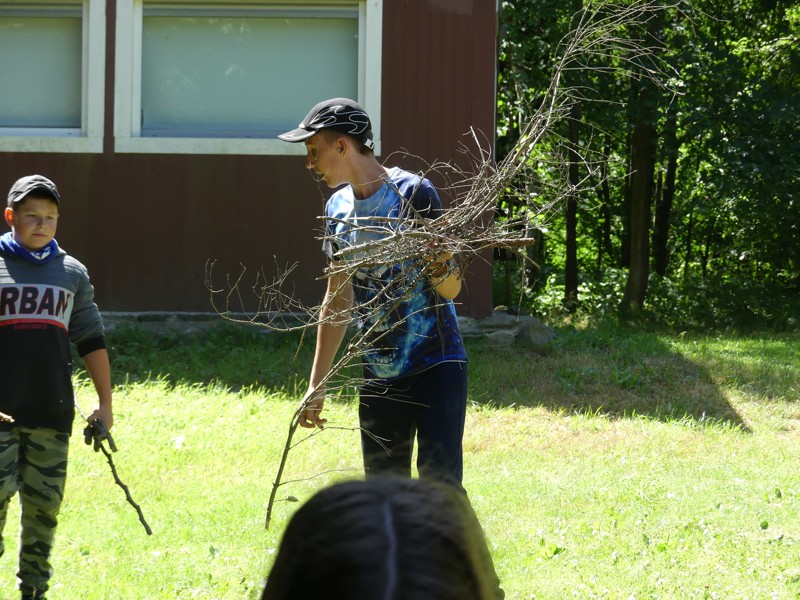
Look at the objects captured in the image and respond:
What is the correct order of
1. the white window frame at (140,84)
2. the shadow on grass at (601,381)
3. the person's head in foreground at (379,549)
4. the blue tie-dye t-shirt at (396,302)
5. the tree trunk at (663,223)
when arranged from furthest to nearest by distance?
the tree trunk at (663,223)
the white window frame at (140,84)
the shadow on grass at (601,381)
the blue tie-dye t-shirt at (396,302)
the person's head in foreground at (379,549)

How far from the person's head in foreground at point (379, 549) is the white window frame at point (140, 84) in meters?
9.05

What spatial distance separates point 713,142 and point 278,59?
640 cm

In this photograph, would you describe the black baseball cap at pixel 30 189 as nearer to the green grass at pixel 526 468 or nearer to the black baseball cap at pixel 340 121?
the black baseball cap at pixel 340 121

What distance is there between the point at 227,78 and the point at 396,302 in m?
7.30

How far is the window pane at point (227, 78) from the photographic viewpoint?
1025cm

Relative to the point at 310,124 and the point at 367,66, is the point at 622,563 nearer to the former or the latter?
the point at 310,124

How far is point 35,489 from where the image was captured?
4074mm

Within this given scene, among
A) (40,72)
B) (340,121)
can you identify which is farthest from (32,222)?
(40,72)

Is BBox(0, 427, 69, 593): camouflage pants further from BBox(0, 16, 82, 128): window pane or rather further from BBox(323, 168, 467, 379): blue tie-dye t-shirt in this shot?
BBox(0, 16, 82, 128): window pane

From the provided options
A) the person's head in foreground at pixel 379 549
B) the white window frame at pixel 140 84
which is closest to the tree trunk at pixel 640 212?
the white window frame at pixel 140 84

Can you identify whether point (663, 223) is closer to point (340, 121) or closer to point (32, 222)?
point (340, 121)

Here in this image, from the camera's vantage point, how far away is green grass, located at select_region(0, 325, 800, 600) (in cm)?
466

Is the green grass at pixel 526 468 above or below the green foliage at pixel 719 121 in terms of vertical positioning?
below

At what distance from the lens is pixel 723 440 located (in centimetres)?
715
